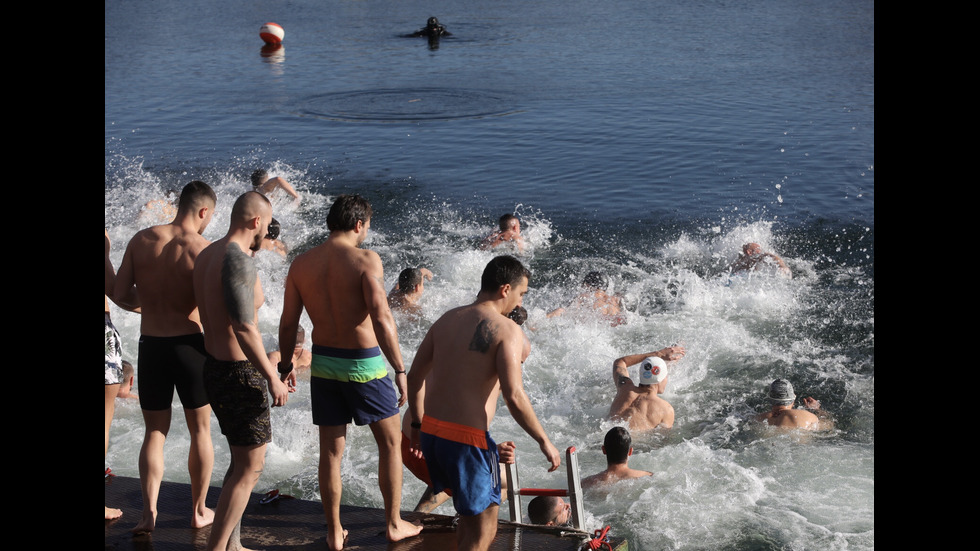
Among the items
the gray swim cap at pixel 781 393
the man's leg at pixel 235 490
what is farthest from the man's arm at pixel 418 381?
the gray swim cap at pixel 781 393

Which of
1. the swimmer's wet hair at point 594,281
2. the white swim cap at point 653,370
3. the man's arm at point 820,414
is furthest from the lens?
the swimmer's wet hair at point 594,281

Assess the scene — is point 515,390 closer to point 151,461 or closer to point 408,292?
point 151,461

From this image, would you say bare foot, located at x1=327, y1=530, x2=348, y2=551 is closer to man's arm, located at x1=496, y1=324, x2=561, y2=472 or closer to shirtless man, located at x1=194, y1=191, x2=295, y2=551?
shirtless man, located at x1=194, y1=191, x2=295, y2=551

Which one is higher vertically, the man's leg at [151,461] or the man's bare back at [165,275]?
the man's bare back at [165,275]

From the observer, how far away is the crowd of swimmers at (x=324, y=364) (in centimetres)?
450

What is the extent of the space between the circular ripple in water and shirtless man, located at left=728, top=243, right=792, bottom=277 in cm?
1156

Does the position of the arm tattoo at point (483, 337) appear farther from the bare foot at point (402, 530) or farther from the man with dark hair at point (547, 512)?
the man with dark hair at point (547, 512)

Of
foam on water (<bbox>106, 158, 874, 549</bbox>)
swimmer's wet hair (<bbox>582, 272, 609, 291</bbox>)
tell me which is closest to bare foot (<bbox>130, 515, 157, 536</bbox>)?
foam on water (<bbox>106, 158, 874, 549</bbox>)

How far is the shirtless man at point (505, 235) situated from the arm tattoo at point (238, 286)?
27.1 feet
